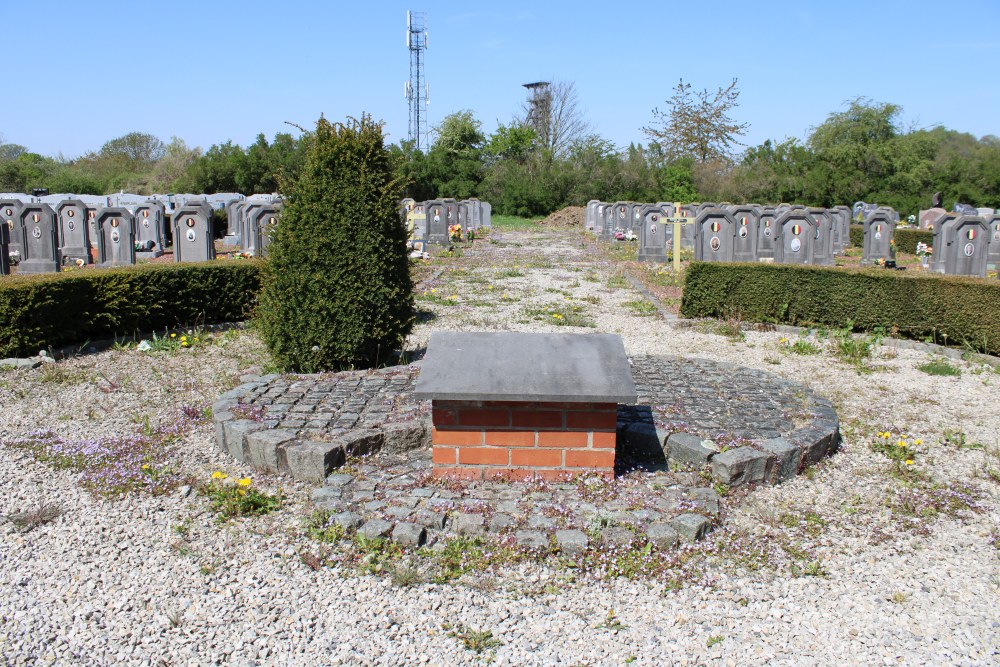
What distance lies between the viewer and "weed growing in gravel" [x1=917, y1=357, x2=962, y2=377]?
310 inches

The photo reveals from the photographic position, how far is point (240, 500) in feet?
14.5

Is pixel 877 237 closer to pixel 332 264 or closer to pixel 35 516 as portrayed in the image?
pixel 332 264

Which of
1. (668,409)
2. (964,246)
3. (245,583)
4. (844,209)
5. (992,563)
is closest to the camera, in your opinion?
(245,583)

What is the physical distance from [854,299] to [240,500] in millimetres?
8396

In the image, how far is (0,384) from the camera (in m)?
7.08

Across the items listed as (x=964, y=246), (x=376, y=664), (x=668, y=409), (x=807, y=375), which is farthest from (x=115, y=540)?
(x=964, y=246)

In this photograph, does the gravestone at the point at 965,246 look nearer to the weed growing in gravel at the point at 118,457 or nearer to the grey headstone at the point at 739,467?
the grey headstone at the point at 739,467

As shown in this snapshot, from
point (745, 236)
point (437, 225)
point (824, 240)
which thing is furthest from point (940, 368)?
point (437, 225)

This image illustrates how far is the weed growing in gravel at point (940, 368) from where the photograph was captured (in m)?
7.89

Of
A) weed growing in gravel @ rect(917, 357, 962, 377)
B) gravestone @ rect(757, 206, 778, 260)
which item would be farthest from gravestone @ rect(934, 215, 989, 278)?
weed growing in gravel @ rect(917, 357, 962, 377)

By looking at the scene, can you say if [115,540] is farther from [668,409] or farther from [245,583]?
[668,409]

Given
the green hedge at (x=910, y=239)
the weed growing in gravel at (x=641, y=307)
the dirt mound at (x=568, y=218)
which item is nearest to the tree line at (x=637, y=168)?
the dirt mound at (x=568, y=218)

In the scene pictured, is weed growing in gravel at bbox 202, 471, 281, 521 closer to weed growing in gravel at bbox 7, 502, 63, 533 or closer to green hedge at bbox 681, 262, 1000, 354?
weed growing in gravel at bbox 7, 502, 63, 533

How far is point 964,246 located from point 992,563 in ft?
40.3
